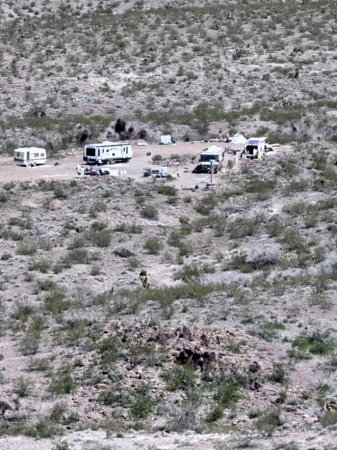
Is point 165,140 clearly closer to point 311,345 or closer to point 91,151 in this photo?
point 91,151

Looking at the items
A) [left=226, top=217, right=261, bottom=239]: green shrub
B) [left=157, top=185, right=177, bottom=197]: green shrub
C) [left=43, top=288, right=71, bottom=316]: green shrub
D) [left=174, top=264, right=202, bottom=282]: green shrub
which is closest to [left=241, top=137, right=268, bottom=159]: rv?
[left=157, top=185, right=177, bottom=197]: green shrub

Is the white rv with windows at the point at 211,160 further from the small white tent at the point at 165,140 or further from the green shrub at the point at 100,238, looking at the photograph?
the green shrub at the point at 100,238

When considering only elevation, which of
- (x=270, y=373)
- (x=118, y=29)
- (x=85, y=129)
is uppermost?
(x=118, y=29)

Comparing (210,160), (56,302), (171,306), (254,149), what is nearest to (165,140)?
(254,149)

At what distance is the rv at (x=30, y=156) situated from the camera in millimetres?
48875

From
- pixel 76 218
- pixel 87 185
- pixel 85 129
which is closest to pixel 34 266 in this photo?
pixel 76 218

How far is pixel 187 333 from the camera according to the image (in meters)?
25.8

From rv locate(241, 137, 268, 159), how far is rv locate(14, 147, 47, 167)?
8.58m

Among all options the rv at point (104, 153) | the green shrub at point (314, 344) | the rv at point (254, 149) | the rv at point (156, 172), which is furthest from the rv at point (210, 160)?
the green shrub at point (314, 344)

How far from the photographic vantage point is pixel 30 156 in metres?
49.0

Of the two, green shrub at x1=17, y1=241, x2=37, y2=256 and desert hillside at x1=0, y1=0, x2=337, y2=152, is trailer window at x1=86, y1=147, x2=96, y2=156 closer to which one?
desert hillside at x1=0, y1=0, x2=337, y2=152

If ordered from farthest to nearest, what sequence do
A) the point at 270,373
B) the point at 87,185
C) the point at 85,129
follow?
the point at 85,129 → the point at 87,185 → the point at 270,373

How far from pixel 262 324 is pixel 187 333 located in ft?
8.31

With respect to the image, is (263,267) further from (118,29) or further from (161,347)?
(118,29)
